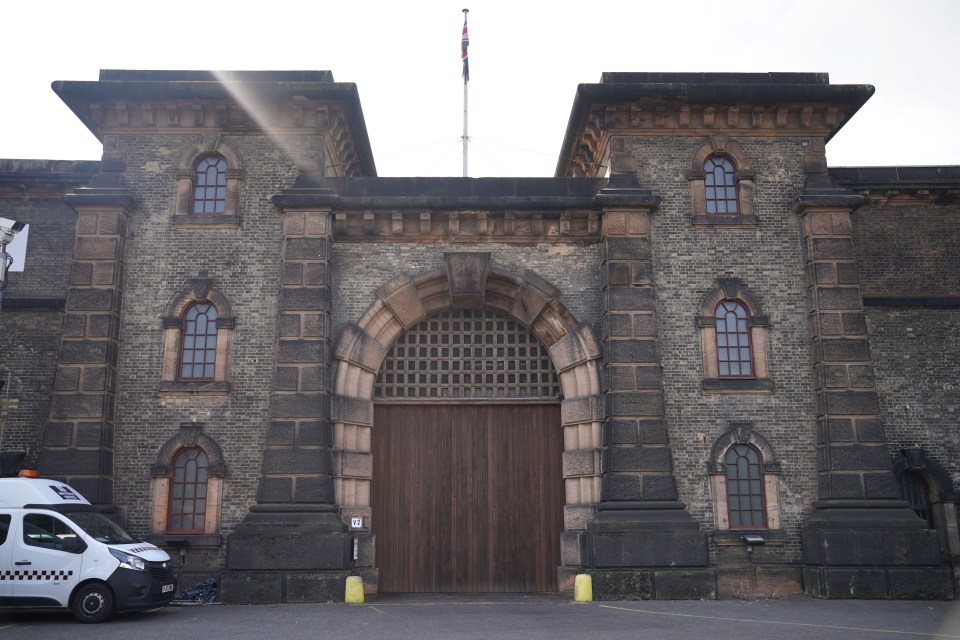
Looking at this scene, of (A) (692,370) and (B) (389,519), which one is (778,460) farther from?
(B) (389,519)

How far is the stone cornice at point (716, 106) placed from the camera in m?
17.3

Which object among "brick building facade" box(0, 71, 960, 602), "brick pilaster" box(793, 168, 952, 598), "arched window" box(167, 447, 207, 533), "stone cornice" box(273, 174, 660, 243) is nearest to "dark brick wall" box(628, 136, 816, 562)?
"brick building facade" box(0, 71, 960, 602)

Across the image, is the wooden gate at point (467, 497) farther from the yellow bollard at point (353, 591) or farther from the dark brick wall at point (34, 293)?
the dark brick wall at point (34, 293)

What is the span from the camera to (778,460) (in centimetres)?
1636

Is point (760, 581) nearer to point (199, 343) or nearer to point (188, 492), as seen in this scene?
point (188, 492)

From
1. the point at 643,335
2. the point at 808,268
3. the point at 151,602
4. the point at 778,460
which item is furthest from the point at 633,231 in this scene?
the point at 151,602

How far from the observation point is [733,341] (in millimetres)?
17078

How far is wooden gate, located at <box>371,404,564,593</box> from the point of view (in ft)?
56.2

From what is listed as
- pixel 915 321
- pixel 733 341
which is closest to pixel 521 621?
pixel 733 341

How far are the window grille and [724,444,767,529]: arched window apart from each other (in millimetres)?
3742

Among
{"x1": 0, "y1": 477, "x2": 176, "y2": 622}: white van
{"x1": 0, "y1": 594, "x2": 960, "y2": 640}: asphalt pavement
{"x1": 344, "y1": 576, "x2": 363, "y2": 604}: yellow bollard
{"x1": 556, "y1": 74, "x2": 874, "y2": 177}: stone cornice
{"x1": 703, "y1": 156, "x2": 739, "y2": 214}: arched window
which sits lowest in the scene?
{"x1": 0, "y1": 594, "x2": 960, "y2": 640}: asphalt pavement

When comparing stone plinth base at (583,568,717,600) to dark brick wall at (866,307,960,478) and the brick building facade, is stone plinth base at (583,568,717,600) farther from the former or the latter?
dark brick wall at (866,307,960,478)

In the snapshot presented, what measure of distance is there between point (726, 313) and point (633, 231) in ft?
8.12

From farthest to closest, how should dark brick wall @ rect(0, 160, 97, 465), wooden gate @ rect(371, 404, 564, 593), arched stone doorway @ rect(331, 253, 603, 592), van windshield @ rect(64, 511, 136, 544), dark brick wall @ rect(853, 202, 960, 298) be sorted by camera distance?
1. dark brick wall @ rect(853, 202, 960, 298)
2. dark brick wall @ rect(0, 160, 97, 465)
3. wooden gate @ rect(371, 404, 564, 593)
4. arched stone doorway @ rect(331, 253, 603, 592)
5. van windshield @ rect(64, 511, 136, 544)
